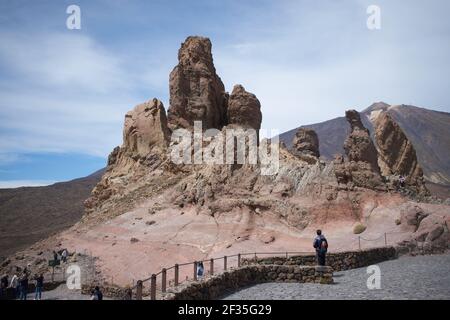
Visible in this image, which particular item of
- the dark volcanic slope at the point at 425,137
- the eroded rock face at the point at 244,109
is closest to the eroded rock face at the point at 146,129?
the eroded rock face at the point at 244,109

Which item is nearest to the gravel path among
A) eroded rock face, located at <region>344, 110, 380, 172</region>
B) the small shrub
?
the small shrub

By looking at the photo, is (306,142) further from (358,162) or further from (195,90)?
(358,162)

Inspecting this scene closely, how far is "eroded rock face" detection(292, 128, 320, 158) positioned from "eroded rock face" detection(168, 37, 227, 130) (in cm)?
1019

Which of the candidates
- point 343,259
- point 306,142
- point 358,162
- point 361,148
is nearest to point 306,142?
point 306,142

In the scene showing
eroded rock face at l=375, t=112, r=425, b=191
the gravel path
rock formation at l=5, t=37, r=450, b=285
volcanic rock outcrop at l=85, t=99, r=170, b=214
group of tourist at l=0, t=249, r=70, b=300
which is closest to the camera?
the gravel path

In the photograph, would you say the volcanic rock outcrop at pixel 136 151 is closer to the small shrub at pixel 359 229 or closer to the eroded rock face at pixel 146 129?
the eroded rock face at pixel 146 129

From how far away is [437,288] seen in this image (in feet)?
42.8

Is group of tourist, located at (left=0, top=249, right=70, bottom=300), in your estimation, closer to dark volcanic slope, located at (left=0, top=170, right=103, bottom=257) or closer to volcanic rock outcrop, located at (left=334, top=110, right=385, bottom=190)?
volcanic rock outcrop, located at (left=334, top=110, right=385, bottom=190)

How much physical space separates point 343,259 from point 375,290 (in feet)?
21.0

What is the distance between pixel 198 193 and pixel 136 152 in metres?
16.8

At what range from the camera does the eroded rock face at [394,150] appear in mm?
44781

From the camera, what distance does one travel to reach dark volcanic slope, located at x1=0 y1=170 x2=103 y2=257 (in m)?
86.5

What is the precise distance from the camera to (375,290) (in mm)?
13516
